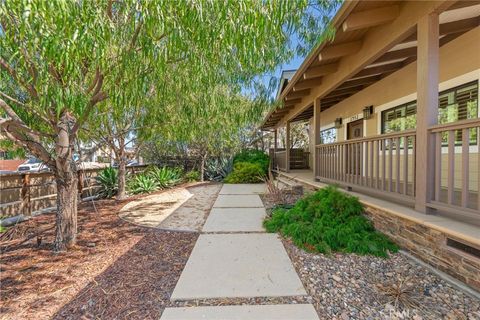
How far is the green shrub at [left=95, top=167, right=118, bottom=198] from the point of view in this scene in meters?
8.41

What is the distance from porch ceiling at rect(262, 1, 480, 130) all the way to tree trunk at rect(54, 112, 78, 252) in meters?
4.36

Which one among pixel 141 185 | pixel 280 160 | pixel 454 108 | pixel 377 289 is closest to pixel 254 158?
pixel 280 160

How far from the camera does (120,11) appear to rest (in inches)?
110

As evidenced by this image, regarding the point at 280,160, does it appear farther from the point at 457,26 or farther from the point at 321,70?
the point at 457,26

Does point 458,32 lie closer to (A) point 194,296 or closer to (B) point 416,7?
(B) point 416,7

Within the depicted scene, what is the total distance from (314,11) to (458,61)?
3.04m

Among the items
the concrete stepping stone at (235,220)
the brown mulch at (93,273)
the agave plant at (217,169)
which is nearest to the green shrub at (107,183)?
the brown mulch at (93,273)

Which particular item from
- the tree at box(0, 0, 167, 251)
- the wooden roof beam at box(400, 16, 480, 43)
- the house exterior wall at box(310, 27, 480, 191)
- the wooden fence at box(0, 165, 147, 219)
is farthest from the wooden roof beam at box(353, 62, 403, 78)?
the wooden fence at box(0, 165, 147, 219)

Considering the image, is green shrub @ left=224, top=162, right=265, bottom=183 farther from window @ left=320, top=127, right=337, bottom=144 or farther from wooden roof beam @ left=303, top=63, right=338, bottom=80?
wooden roof beam @ left=303, top=63, right=338, bottom=80

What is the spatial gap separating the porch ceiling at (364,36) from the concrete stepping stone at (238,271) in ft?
11.7

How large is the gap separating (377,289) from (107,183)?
850cm

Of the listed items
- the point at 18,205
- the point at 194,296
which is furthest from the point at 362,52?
the point at 18,205

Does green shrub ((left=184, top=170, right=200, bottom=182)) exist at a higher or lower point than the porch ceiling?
lower

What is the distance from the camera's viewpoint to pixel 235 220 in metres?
5.02
